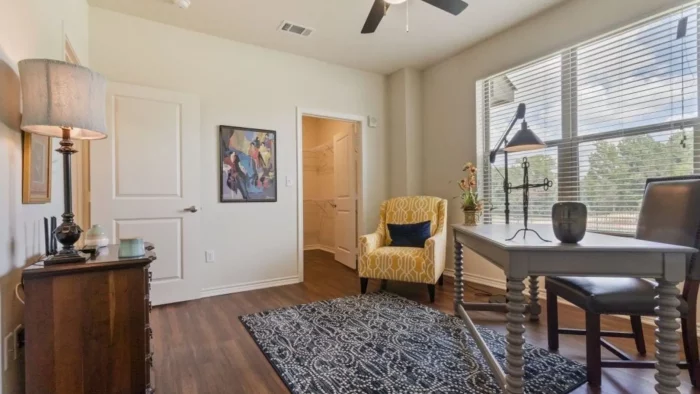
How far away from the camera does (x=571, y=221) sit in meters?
1.39

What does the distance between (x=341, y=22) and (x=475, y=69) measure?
1621mm

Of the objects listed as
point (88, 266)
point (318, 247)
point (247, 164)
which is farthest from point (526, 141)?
point (318, 247)

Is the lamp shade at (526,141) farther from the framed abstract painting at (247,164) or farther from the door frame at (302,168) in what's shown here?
the framed abstract painting at (247,164)

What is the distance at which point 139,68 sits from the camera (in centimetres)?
295

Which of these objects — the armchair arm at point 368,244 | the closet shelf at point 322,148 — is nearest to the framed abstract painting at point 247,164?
the armchair arm at point 368,244

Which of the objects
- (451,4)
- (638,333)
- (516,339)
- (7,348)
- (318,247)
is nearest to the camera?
(7,348)

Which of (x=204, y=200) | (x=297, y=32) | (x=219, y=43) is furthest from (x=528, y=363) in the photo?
(x=219, y=43)

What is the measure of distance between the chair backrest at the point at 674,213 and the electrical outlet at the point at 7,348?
3000 mm

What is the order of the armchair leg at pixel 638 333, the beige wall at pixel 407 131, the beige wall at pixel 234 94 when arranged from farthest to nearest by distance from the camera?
the beige wall at pixel 407 131
the beige wall at pixel 234 94
the armchair leg at pixel 638 333

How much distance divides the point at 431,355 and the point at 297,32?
3102 mm

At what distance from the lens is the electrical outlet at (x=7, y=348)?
4.00 feet

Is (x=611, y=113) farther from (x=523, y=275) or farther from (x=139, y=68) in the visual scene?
(x=139, y=68)

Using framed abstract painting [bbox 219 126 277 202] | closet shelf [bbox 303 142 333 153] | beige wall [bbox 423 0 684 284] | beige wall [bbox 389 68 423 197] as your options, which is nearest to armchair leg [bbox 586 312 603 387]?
beige wall [bbox 423 0 684 284]

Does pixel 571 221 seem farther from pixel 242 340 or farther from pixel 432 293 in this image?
pixel 242 340
